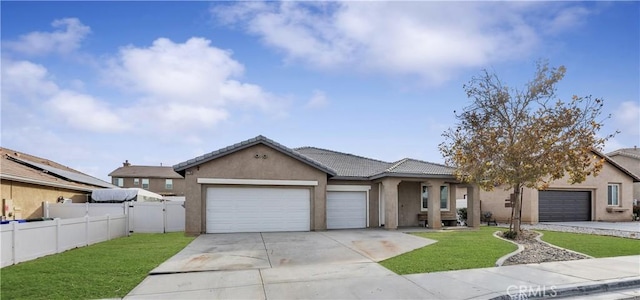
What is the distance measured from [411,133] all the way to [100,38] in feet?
49.2

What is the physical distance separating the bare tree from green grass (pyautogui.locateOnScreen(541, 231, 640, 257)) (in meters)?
1.71

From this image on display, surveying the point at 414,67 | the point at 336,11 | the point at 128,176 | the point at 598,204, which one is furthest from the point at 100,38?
the point at 128,176

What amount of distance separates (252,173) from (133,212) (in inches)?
257

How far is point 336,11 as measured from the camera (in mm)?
13438

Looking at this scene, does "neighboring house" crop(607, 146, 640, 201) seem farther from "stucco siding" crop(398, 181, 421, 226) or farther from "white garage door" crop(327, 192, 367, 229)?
"white garage door" crop(327, 192, 367, 229)

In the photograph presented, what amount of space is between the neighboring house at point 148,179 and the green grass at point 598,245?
148 feet

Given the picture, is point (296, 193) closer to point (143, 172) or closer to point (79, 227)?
point (79, 227)

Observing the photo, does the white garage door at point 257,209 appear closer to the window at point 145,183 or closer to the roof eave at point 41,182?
the roof eave at point 41,182

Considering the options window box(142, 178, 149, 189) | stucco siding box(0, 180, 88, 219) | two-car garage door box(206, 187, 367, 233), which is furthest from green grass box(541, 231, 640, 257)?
window box(142, 178, 149, 189)

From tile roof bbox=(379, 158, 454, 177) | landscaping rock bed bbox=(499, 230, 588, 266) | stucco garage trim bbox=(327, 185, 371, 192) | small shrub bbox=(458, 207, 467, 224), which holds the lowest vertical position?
small shrub bbox=(458, 207, 467, 224)

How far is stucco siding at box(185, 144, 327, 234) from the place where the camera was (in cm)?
1741

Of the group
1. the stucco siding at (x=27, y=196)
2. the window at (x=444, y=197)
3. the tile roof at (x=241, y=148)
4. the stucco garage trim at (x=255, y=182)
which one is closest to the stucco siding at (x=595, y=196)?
the window at (x=444, y=197)
